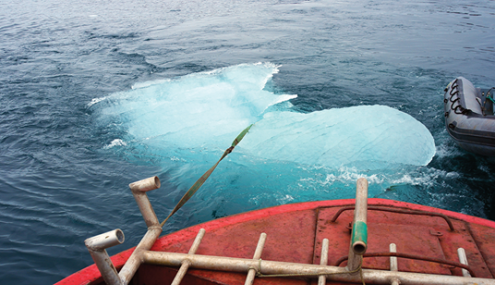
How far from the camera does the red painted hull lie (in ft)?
7.11

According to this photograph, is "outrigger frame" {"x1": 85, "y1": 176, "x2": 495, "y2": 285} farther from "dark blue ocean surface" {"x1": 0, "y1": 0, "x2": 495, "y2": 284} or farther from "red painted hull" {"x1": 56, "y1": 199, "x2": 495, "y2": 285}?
"dark blue ocean surface" {"x1": 0, "y1": 0, "x2": 495, "y2": 284}

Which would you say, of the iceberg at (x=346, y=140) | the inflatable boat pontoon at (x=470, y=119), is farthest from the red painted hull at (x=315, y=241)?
the inflatable boat pontoon at (x=470, y=119)

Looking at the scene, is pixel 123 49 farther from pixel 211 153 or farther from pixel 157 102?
pixel 211 153

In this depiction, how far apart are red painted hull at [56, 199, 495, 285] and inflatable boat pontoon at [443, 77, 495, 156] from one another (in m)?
2.52

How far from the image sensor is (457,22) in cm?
1446

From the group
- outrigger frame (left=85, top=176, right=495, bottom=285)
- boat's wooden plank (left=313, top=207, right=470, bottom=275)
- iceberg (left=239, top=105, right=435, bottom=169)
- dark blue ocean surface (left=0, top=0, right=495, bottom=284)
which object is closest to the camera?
outrigger frame (left=85, top=176, right=495, bottom=285)

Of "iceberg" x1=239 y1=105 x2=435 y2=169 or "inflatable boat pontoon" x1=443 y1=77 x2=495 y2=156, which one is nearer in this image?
"inflatable boat pontoon" x1=443 y1=77 x2=495 y2=156

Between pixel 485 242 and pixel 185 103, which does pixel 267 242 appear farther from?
pixel 185 103

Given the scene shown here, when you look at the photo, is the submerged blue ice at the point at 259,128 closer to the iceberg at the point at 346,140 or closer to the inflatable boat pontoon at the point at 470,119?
the iceberg at the point at 346,140

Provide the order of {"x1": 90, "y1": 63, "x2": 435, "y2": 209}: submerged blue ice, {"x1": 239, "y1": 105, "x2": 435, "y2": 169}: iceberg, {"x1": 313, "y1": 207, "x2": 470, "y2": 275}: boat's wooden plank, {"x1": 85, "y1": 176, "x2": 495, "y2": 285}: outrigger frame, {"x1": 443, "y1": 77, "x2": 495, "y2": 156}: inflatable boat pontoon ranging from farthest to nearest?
{"x1": 239, "y1": 105, "x2": 435, "y2": 169}: iceberg → {"x1": 443, "y1": 77, "x2": 495, "y2": 156}: inflatable boat pontoon → {"x1": 90, "y1": 63, "x2": 435, "y2": 209}: submerged blue ice → {"x1": 313, "y1": 207, "x2": 470, "y2": 275}: boat's wooden plank → {"x1": 85, "y1": 176, "x2": 495, "y2": 285}: outrigger frame

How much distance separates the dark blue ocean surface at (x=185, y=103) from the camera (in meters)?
4.14

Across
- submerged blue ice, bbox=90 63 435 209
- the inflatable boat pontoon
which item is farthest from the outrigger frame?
the inflatable boat pontoon

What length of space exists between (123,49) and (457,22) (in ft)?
46.7

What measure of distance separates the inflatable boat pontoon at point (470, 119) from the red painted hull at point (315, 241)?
2.52 m
